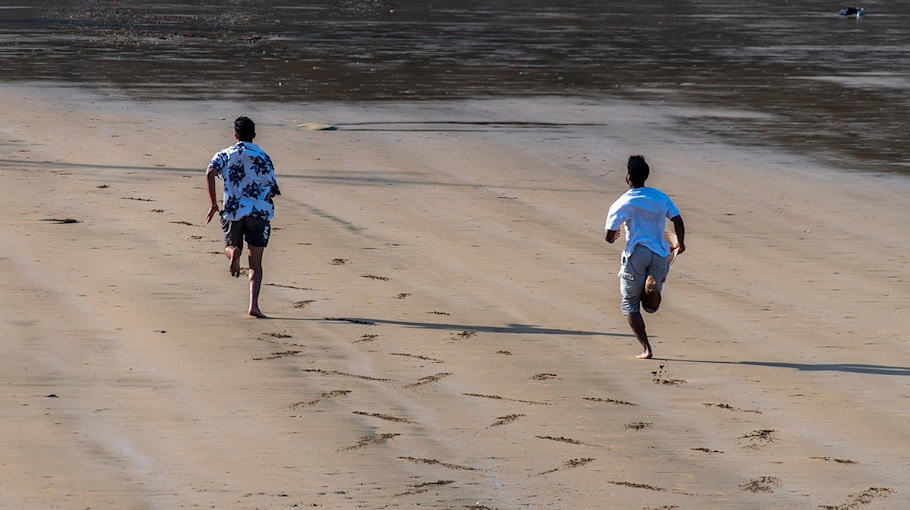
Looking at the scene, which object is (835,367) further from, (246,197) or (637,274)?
(246,197)

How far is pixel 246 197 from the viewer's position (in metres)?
10.3

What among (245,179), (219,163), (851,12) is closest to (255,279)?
(245,179)

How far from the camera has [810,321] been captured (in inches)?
418

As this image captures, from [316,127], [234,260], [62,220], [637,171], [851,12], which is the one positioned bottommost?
[851,12]

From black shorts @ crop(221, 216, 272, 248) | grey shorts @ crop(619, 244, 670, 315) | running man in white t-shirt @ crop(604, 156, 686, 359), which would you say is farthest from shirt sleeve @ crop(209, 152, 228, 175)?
grey shorts @ crop(619, 244, 670, 315)

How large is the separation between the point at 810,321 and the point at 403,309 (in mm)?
2753

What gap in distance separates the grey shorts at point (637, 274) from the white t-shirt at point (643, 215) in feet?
0.20

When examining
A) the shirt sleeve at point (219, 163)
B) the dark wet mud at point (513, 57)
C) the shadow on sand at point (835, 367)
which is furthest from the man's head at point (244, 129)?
the dark wet mud at point (513, 57)

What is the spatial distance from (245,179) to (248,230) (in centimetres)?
34

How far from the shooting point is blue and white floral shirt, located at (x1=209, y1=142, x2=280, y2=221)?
1018cm

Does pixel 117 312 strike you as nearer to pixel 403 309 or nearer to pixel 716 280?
pixel 403 309

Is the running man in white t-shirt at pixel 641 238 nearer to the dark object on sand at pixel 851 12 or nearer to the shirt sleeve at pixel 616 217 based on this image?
the shirt sleeve at pixel 616 217

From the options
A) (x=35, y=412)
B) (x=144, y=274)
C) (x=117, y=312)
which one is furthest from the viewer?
(x=144, y=274)

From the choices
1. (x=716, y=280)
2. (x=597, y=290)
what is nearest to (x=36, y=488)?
(x=597, y=290)
